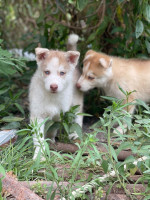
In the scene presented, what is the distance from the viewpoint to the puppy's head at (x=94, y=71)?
163 inches

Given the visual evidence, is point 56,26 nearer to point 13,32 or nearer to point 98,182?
point 98,182

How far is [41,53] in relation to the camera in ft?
11.8

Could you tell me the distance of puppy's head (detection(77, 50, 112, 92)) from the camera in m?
4.14

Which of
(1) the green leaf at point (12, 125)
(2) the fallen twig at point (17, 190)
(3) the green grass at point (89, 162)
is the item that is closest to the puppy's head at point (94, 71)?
(1) the green leaf at point (12, 125)

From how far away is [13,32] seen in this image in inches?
340

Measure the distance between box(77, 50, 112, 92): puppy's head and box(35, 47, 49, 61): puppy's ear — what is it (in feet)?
2.34

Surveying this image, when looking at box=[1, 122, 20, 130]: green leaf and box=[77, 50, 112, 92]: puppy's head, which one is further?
box=[77, 50, 112, 92]: puppy's head

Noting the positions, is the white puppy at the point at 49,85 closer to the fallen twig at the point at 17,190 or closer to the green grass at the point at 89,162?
the green grass at the point at 89,162

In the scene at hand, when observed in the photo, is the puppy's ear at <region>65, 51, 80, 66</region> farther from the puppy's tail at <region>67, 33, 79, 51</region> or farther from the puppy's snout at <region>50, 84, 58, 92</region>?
the puppy's tail at <region>67, 33, 79, 51</region>

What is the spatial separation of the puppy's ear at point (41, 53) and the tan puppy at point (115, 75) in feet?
2.35

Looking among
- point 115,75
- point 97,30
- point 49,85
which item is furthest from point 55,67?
point 97,30

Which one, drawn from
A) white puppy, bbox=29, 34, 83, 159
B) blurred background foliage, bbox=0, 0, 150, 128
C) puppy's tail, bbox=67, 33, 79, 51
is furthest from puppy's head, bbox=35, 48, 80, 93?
blurred background foliage, bbox=0, 0, 150, 128

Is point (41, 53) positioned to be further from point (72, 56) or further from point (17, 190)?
point (17, 190)

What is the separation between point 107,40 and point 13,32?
174 inches
